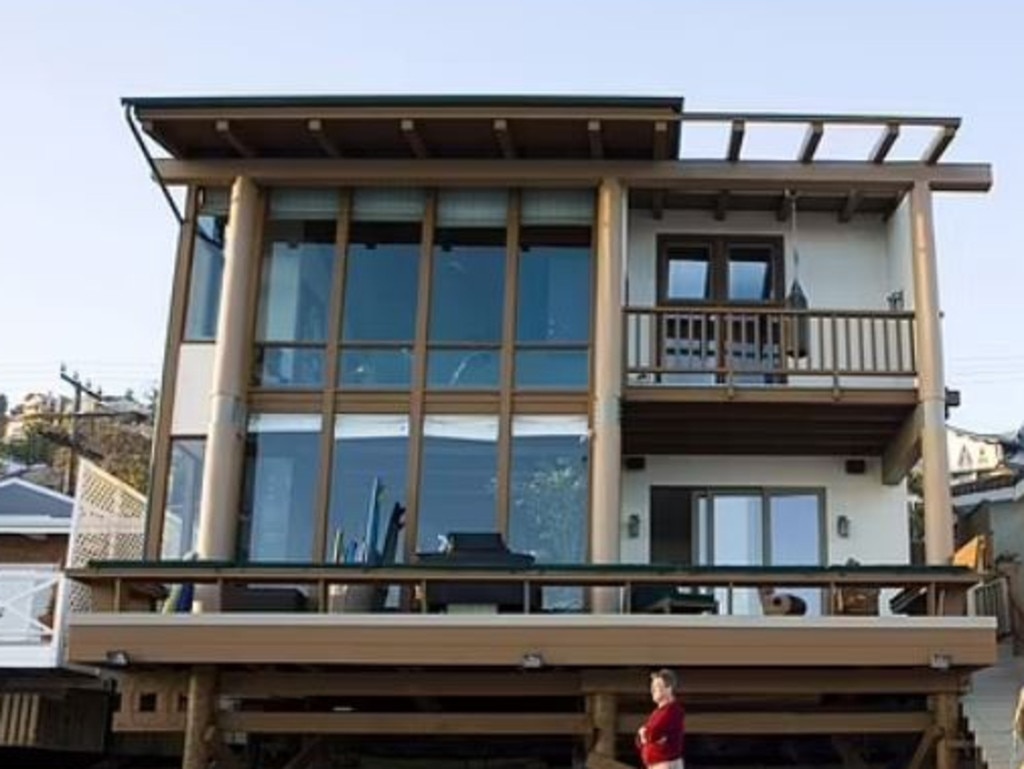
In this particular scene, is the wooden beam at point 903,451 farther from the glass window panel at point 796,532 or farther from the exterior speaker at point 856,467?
the glass window panel at point 796,532

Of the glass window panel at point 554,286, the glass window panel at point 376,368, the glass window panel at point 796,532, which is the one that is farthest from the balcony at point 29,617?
the glass window panel at point 796,532

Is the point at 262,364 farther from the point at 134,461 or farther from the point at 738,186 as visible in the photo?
the point at 134,461

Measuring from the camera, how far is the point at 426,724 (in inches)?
448

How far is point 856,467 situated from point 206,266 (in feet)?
23.2

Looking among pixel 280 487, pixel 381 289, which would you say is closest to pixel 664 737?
pixel 280 487

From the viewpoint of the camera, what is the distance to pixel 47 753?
16312mm

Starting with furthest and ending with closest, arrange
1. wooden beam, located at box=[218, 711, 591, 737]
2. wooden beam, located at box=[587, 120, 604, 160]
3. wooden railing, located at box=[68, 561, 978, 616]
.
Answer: wooden beam, located at box=[587, 120, 604, 160] → wooden railing, located at box=[68, 561, 978, 616] → wooden beam, located at box=[218, 711, 591, 737]

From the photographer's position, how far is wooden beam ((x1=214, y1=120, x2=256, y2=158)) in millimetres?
13523

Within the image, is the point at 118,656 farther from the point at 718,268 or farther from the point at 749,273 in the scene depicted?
the point at 749,273

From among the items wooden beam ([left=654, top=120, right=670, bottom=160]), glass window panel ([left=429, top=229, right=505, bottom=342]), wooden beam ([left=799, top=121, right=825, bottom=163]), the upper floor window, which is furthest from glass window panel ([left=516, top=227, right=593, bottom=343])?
wooden beam ([left=799, top=121, right=825, bottom=163])

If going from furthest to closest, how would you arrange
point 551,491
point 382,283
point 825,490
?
point 825,490 < point 382,283 < point 551,491

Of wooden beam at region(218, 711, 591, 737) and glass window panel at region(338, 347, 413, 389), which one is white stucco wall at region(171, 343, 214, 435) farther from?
wooden beam at region(218, 711, 591, 737)

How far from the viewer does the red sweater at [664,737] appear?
29.8 ft

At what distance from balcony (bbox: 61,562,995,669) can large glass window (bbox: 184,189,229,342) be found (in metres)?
3.33
